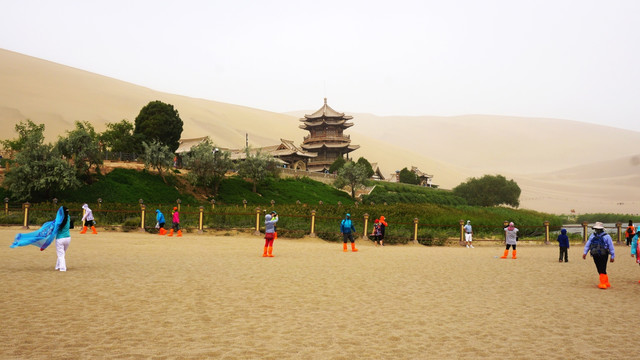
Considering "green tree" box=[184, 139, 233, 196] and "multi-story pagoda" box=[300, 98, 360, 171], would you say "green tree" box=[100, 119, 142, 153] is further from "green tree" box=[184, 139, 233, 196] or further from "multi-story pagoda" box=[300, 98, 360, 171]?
"multi-story pagoda" box=[300, 98, 360, 171]

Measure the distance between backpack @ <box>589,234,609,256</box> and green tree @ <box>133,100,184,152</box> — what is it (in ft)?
145

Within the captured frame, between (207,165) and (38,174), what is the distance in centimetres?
1452

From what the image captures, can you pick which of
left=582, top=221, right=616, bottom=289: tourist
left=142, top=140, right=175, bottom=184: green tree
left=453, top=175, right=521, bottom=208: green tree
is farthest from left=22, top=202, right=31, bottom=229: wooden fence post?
left=453, top=175, right=521, bottom=208: green tree

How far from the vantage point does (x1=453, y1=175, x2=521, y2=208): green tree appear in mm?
79125

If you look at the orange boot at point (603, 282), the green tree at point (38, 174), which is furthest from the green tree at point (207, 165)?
the orange boot at point (603, 282)

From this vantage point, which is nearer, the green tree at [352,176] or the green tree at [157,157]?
the green tree at [157,157]

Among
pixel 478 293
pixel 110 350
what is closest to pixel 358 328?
pixel 110 350

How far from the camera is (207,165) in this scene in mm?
44875

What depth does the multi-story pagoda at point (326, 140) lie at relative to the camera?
84375mm

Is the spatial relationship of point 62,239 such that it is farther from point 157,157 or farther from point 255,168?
point 255,168

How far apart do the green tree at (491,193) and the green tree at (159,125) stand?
50.6 meters

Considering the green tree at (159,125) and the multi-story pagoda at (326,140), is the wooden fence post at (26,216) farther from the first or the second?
the multi-story pagoda at (326,140)

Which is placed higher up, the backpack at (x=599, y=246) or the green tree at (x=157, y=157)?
the green tree at (x=157, y=157)

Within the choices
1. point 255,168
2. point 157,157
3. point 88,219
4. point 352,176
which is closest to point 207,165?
point 157,157
